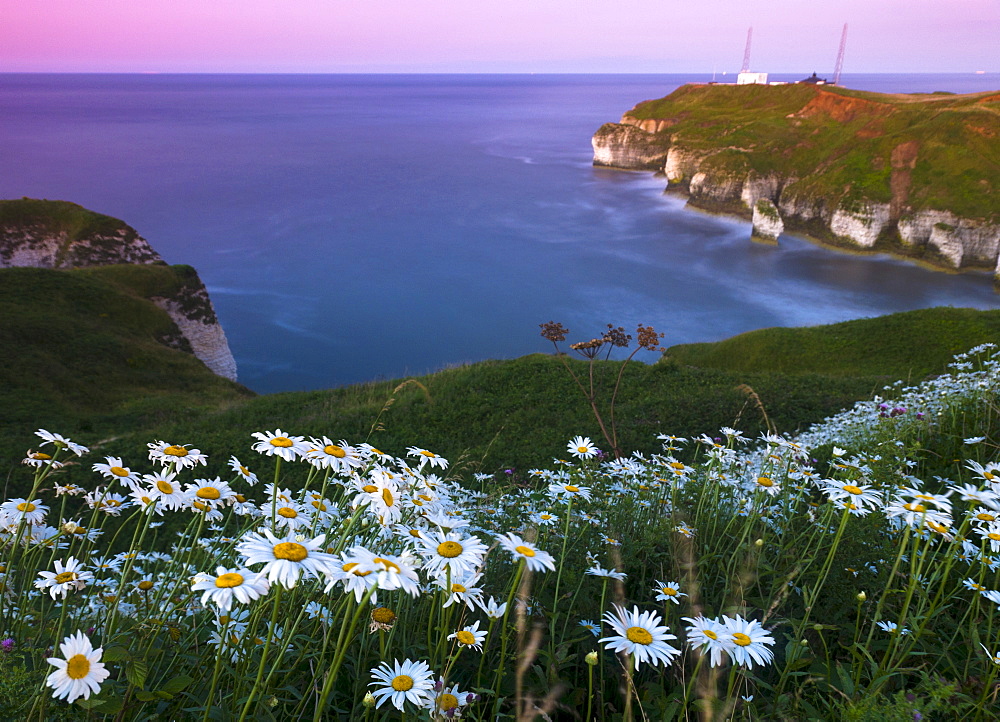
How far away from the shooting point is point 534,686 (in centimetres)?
266

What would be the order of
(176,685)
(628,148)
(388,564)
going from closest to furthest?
(388,564)
(176,685)
(628,148)

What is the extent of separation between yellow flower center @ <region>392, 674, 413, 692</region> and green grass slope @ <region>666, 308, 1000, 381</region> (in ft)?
85.2

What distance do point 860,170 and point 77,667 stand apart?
100053 mm

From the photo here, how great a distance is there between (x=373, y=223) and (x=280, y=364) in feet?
157

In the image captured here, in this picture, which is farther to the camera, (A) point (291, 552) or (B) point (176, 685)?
(B) point (176, 685)

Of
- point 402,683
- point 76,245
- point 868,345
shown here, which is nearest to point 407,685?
point 402,683

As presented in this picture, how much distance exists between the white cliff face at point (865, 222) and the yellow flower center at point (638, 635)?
93.5m

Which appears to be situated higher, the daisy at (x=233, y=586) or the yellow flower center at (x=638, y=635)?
the daisy at (x=233, y=586)

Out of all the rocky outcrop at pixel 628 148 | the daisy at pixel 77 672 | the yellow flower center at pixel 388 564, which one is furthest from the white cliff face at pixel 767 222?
the daisy at pixel 77 672

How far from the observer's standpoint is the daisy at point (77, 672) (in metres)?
1.52

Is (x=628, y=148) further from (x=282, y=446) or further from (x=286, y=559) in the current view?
(x=286, y=559)

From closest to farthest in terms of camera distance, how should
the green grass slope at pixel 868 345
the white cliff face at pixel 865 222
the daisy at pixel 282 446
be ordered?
the daisy at pixel 282 446 → the green grass slope at pixel 868 345 → the white cliff face at pixel 865 222

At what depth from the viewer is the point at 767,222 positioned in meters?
89.4

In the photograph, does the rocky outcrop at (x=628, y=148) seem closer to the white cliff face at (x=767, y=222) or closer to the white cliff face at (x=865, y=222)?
the white cliff face at (x=767, y=222)
